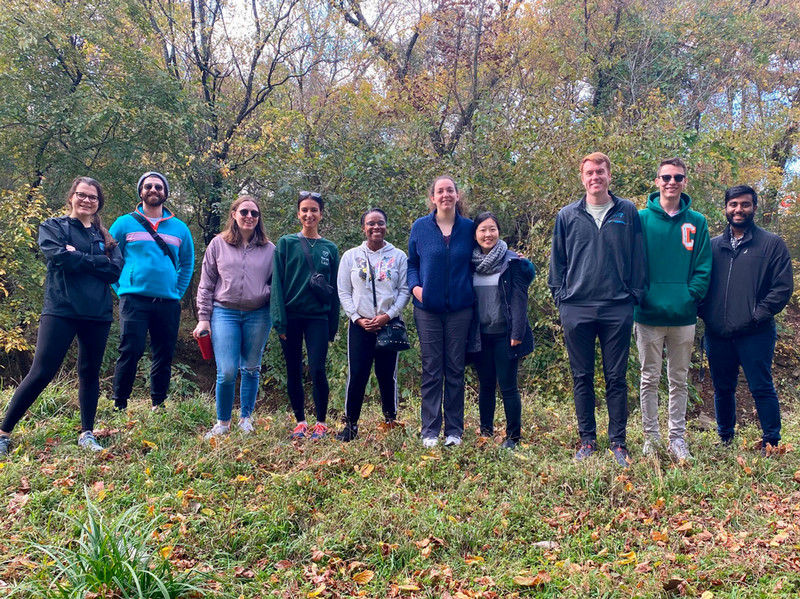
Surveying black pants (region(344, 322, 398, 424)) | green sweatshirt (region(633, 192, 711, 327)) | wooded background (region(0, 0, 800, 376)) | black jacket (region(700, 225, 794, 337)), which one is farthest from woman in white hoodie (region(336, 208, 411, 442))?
wooded background (region(0, 0, 800, 376))

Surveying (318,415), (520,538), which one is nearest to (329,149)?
(318,415)

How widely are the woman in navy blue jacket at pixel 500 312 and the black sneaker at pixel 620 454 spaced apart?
0.75m

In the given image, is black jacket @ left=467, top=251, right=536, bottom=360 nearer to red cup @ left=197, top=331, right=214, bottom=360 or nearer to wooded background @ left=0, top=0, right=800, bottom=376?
red cup @ left=197, top=331, right=214, bottom=360

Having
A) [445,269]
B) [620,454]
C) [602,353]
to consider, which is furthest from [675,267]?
[445,269]

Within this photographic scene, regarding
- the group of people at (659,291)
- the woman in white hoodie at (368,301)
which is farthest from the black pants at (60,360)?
the group of people at (659,291)

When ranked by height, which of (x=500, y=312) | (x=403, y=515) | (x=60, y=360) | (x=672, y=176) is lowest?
(x=403, y=515)

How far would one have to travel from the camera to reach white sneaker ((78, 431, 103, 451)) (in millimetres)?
4312

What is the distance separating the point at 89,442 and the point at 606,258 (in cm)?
405

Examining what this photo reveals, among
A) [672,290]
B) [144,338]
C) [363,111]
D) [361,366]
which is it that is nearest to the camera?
[672,290]

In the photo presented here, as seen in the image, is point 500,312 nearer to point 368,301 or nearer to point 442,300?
point 442,300

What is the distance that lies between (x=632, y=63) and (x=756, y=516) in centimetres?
1298

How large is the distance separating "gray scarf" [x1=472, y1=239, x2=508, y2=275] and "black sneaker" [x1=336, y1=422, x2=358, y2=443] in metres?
1.66

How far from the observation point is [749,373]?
4.43 m

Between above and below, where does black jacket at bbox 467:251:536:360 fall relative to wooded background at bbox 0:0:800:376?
below
